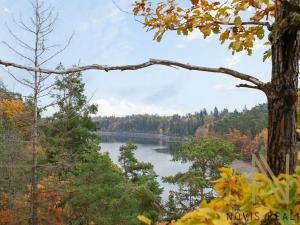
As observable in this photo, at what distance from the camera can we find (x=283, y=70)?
111 inches

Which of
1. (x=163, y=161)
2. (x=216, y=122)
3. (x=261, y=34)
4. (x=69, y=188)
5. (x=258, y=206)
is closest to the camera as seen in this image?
(x=258, y=206)

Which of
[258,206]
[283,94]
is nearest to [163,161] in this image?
[283,94]

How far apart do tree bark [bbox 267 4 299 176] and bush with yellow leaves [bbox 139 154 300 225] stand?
3.82 ft

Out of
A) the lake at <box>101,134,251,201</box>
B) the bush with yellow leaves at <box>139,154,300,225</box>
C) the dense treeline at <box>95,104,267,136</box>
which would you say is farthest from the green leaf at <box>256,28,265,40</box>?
the dense treeline at <box>95,104,267,136</box>

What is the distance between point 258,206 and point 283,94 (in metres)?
1.41

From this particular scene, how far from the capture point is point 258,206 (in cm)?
157

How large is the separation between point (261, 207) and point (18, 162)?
21005mm

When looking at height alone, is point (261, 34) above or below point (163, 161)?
above

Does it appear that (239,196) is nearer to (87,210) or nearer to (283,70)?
(283,70)

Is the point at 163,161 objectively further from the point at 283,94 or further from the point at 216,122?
the point at 283,94

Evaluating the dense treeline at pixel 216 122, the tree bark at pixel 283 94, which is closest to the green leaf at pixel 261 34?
the tree bark at pixel 283 94

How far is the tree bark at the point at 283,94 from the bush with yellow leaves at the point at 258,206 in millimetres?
1163

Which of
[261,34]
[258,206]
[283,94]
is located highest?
[261,34]

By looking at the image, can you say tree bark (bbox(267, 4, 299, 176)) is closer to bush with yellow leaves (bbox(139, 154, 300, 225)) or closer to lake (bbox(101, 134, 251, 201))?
bush with yellow leaves (bbox(139, 154, 300, 225))
